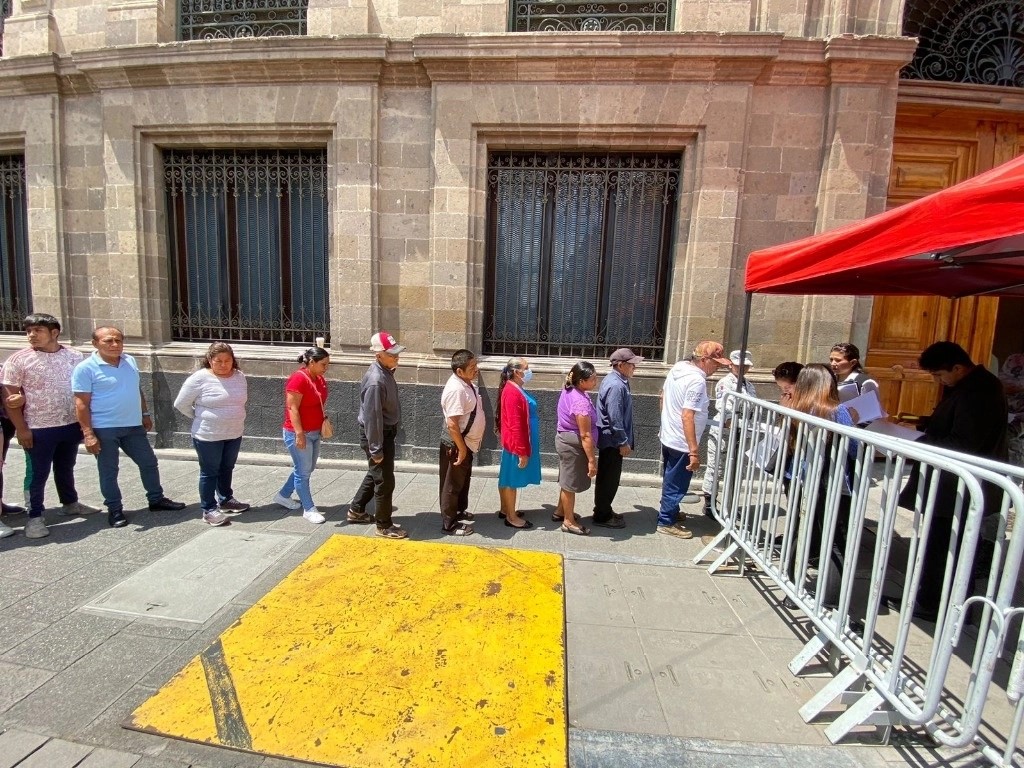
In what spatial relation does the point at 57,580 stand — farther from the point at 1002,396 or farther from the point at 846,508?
the point at 1002,396

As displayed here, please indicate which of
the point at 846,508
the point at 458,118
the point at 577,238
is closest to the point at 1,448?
the point at 458,118

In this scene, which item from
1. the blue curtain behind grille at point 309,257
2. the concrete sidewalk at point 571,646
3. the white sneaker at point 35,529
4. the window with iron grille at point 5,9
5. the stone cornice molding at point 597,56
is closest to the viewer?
the concrete sidewalk at point 571,646

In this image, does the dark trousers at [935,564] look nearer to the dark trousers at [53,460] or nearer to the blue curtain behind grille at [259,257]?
the dark trousers at [53,460]

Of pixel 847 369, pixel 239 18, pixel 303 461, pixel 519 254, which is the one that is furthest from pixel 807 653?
pixel 239 18

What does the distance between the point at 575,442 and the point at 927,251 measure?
2.82 m

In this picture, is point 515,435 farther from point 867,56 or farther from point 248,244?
point 867,56

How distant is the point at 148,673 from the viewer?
8.73ft

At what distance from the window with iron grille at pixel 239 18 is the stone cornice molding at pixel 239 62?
0.62 m

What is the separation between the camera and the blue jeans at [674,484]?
15.3 ft

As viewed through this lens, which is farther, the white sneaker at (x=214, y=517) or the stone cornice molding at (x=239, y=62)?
the stone cornice molding at (x=239, y=62)

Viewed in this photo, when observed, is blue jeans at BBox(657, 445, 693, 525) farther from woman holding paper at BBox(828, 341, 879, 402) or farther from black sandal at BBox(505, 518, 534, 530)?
woman holding paper at BBox(828, 341, 879, 402)

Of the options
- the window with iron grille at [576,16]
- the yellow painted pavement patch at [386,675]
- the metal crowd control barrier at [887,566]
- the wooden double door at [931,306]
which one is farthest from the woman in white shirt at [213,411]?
the wooden double door at [931,306]

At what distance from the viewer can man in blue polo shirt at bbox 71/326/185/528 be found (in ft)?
14.3

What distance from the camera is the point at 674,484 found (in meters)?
4.72
